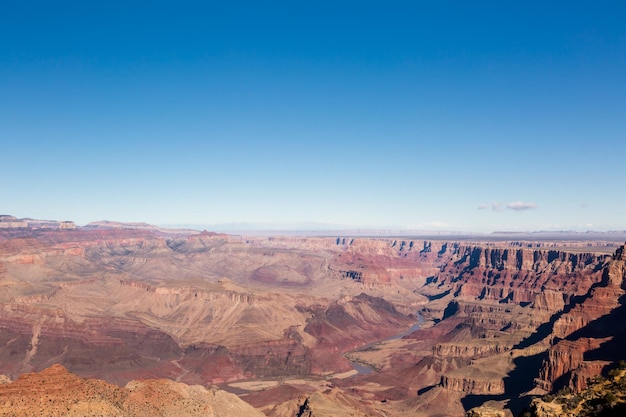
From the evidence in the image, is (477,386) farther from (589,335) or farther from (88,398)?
(88,398)

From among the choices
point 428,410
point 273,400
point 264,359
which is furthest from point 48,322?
point 428,410

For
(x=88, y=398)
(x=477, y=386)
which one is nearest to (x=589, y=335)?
(x=477, y=386)

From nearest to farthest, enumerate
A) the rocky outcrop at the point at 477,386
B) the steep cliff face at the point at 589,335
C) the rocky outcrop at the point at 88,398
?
the rocky outcrop at the point at 88,398 < the steep cliff face at the point at 589,335 < the rocky outcrop at the point at 477,386

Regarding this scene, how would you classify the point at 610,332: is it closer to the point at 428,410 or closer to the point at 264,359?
the point at 428,410

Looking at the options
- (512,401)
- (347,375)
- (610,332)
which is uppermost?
(610,332)

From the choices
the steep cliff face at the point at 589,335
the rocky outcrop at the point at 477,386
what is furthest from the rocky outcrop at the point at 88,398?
the steep cliff face at the point at 589,335

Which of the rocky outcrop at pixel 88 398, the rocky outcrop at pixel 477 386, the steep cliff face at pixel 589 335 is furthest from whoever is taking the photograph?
the rocky outcrop at pixel 477 386

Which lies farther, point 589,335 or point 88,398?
point 589,335

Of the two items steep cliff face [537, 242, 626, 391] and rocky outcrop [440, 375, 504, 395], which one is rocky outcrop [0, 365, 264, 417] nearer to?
rocky outcrop [440, 375, 504, 395]

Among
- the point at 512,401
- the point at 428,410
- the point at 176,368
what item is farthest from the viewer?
the point at 176,368

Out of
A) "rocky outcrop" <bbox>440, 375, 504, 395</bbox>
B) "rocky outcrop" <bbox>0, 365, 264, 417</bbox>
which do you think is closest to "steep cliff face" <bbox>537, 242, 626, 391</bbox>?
"rocky outcrop" <bbox>440, 375, 504, 395</bbox>

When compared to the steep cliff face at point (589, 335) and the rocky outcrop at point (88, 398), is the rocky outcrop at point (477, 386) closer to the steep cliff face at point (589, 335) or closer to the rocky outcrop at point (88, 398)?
the steep cliff face at point (589, 335)
